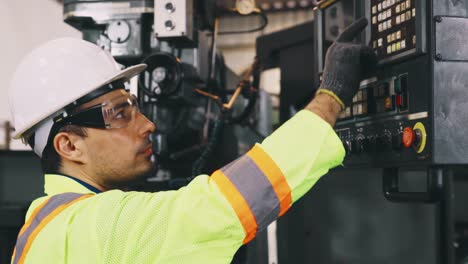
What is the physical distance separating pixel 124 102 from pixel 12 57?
185cm

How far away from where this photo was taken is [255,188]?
1.11 m

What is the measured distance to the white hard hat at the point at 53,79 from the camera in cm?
146

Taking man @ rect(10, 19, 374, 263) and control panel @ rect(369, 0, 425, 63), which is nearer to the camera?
man @ rect(10, 19, 374, 263)

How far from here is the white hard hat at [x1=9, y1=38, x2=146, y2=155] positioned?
1461 mm

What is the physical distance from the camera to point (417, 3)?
4.03 ft

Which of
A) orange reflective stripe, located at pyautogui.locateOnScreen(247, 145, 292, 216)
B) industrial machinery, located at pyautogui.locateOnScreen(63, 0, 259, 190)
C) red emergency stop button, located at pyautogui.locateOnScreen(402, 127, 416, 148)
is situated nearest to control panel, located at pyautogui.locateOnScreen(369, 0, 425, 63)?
red emergency stop button, located at pyautogui.locateOnScreen(402, 127, 416, 148)

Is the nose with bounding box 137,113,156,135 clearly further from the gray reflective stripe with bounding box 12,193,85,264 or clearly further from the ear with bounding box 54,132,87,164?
the gray reflective stripe with bounding box 12,193,85,264

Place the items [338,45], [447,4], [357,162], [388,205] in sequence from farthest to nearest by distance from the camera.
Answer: [388,205]
[357,162]
[338,45]
[447,4]

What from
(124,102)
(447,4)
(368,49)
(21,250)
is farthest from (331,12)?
(21,250)

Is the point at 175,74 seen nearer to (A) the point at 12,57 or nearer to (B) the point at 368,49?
(B) the point at 368,49

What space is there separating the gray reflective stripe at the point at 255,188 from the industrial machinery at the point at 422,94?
1.06 ft

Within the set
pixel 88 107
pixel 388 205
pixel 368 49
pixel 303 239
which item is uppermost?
pixel 368 49

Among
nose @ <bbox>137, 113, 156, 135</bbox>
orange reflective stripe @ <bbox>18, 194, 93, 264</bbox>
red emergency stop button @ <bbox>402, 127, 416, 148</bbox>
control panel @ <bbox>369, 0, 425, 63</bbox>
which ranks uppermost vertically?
control panel @ <bbox>369, 0, 425, 63</bbox>

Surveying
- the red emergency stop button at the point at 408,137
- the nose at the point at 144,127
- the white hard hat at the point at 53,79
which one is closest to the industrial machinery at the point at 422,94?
the red emergency stop button at the point at 408,137
